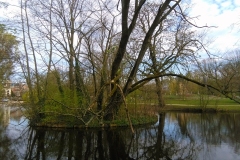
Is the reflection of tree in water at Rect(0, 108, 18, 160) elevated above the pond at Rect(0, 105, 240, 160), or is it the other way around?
the reflection of tree in water at Rect(0, 108, 18, 160)

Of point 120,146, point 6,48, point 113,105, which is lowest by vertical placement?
point 120,146

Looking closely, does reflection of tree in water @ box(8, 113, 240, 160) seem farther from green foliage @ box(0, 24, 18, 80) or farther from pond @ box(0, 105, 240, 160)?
green foliage @ box(0, 24, 18, 80)

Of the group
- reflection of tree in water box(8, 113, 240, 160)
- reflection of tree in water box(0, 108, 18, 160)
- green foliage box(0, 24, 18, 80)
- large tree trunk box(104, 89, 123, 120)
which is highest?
green foliage box(0, 24, 18, 80)

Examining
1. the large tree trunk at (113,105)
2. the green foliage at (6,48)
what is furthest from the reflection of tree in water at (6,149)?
the green foliage at (6,48)

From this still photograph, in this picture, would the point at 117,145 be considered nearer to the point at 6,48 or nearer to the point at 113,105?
the point at 113,105

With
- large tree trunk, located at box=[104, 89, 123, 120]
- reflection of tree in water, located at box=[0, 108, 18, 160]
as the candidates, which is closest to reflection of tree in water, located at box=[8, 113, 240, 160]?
reflection of tree in water, located at box=[0, 108, 18, 160]

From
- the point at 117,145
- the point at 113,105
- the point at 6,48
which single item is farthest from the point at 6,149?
the point at 6,48

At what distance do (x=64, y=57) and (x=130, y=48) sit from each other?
4589 mm

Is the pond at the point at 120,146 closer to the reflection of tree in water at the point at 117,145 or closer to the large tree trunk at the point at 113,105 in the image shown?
the reflection of tree in water at the point at 117,145

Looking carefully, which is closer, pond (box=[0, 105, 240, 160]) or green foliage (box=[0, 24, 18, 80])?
pond (box=[0, 105, 240, 160])

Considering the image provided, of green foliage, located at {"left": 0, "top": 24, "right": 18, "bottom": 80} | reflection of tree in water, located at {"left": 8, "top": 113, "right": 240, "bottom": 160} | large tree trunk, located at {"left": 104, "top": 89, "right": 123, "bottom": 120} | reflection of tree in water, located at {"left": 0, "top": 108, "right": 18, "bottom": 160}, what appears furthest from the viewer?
green foliage, located at {"left": 0, "top": 24, "right": 18, "bottom": 80}

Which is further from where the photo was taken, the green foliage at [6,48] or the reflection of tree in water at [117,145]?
the green foliage at [6,48]

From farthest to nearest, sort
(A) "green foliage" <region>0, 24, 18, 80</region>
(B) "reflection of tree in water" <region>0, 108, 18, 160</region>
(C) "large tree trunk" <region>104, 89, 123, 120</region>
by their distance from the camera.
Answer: (A) "green foliage" <region>0, 24, 18, 80</region>
(C) "large tree trunk" <region>104, 89, 123, 120</region>
(B) "reflection of tree in water" <region>0, 108, 18, 160</region>

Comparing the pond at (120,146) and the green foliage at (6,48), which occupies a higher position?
the green foliage at (6,48)
